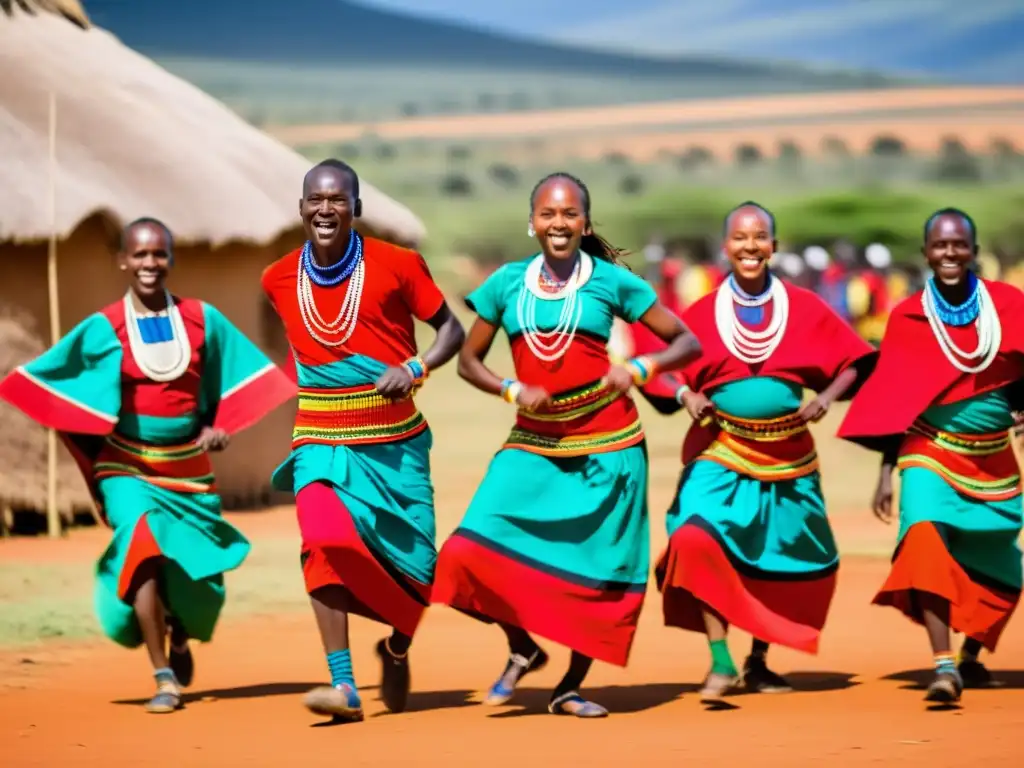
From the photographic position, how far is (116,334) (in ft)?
30.2

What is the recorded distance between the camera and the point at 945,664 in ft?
28.4

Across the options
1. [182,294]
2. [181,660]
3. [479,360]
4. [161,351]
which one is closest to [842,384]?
[479,360]

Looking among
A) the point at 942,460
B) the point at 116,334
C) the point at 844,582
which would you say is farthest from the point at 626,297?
the point at 844,582

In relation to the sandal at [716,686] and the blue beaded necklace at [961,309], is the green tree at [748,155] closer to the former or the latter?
the blue beaded necklace at [961,309]

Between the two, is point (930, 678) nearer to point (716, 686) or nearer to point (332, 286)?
point (716, 686)

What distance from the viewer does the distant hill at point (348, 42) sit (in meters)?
95.4

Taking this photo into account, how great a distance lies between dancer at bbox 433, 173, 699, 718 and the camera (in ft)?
28.1

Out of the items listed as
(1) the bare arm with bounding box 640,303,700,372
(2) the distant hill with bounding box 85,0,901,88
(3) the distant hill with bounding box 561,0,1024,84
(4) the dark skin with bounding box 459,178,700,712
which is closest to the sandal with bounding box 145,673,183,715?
(4) the dark skin with bounding box 459,178,700,712

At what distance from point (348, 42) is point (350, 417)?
96.9 meters

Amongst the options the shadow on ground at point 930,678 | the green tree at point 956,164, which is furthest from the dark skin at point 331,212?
the green tree at point 956,164

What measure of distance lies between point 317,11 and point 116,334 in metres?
103

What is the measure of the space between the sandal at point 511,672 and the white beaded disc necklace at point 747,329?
1.51 m

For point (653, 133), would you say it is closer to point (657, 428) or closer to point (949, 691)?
point (657, 428)

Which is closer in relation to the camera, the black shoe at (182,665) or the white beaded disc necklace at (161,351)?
the white beaded disc necklace at (161,351)
